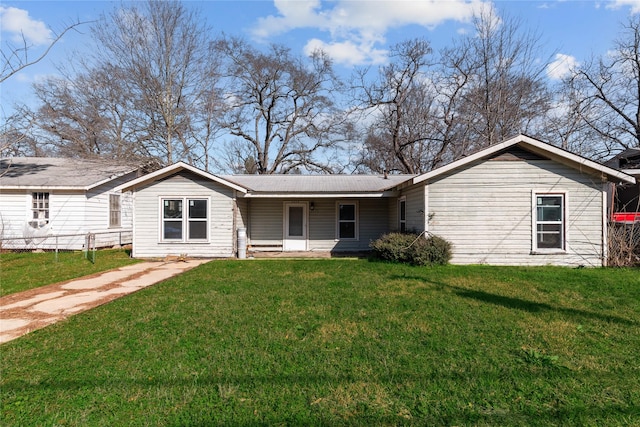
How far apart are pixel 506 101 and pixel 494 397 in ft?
75.0

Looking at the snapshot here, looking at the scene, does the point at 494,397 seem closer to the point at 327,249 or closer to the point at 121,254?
the point at 327,249

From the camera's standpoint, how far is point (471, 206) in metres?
10.6

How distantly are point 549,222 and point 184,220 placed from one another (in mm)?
11897

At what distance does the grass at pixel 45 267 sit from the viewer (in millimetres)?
8211

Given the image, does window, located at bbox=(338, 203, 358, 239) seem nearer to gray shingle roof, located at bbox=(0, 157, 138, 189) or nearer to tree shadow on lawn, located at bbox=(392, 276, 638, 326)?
tree shadow on lawn, located at bbox=(392, 276, 638, 326)

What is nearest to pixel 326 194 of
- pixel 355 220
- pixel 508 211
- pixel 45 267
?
pixel 355 220

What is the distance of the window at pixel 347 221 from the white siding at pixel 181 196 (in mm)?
4547

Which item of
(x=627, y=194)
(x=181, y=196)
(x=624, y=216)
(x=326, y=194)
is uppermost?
(x=627, y=194)

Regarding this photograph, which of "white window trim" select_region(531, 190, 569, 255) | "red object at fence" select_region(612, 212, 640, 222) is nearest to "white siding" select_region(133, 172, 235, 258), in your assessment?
"white window trim" select_region(531, 190, 569, 255)

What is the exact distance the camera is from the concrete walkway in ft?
17.5

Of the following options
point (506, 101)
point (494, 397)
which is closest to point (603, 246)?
point (494, 397)

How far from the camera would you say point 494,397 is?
320cm

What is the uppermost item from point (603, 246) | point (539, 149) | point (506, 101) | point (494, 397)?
point (506, 101)

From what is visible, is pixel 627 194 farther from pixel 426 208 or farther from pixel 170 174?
pixel 170 174
